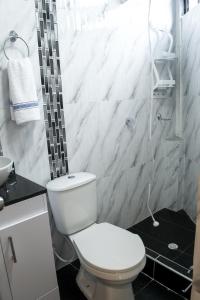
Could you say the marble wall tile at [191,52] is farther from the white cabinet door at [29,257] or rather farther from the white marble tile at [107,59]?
the white cabinet door at [29,257]

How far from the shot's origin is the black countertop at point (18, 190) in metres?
1.10

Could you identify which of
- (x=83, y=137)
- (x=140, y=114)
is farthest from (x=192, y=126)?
(x=83, y=137)

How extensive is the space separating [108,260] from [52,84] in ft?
3.60

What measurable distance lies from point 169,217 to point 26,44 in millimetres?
1965

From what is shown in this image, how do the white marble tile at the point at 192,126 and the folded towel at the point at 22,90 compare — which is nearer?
the folded towel at the point at 22,90

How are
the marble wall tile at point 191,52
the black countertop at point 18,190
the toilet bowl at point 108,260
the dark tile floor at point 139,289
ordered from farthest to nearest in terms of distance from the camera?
the marble wall tile at point 191,52 < the dark tile floor at point 139,289 < the toilet bowl at point 108,260 < the black countertop at point 18,190

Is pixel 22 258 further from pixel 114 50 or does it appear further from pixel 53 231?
pixel 114 50

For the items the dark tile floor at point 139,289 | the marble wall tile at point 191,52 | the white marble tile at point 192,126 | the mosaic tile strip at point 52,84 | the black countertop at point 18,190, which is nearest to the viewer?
the black countertop at point 18,190

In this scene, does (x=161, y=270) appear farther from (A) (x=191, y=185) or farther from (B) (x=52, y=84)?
(B) (x=52, y=84)

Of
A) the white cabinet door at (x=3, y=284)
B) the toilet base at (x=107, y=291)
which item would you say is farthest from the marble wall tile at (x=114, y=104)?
the white cabinet door at (x=3, y=284)

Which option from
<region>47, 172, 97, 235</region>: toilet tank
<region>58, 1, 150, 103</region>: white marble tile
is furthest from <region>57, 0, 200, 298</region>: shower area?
<region>47, 172, 97, 235</region>: toilet tank

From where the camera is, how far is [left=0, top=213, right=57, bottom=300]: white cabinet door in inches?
44.3

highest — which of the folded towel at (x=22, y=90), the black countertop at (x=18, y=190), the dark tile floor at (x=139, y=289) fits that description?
the folded towel at (x=22, y=90)

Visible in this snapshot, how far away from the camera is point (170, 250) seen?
1862 millimetres
